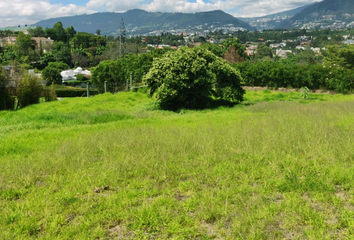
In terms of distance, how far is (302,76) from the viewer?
69.4 feet

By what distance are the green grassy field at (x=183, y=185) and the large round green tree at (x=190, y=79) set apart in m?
6.10

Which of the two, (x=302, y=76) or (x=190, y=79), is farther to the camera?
(x=302, y=76)

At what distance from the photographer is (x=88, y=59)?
81625 mm

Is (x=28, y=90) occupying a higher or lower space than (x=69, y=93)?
higher

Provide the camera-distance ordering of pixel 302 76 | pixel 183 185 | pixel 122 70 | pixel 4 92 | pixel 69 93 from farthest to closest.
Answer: pixel 69 93, pixel 122 70, pixel 302 76, pixel 4 92, pixel 183 185

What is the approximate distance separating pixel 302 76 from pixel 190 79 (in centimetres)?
1124

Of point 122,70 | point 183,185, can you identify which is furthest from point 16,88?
point 122,70

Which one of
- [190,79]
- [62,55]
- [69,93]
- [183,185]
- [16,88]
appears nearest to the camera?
[183,185]

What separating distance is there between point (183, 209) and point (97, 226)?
1133mm

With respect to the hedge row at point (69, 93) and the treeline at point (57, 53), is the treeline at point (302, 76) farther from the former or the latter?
the treeline at point (57, 53)

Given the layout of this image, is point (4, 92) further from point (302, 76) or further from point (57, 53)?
point (57, 53)

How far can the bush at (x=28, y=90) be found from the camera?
53.0 ft

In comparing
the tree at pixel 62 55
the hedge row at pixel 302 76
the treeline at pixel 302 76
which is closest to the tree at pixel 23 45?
the tree at pixel 62 55

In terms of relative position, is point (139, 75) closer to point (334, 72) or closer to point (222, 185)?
point (334, 72)
